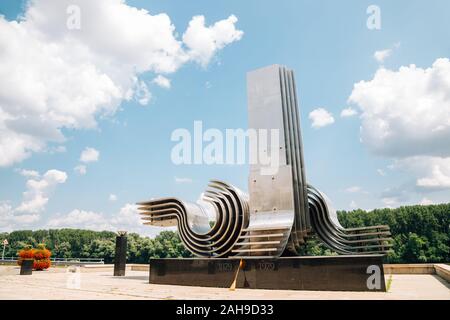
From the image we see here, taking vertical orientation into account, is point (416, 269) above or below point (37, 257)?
below

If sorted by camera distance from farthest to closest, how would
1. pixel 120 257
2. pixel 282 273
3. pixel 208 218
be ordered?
pixel 120 257 → pixel 208 218 → pixel 282 273

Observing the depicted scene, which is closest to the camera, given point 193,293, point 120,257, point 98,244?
point 193,293

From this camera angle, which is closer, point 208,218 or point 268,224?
point 268,224

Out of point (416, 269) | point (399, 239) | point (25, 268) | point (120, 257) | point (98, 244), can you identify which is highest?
point (98, 244)

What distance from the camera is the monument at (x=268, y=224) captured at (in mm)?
13539

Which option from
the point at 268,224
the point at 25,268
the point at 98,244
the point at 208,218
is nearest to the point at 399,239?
the point at 208,218

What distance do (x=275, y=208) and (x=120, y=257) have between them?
42.4ft

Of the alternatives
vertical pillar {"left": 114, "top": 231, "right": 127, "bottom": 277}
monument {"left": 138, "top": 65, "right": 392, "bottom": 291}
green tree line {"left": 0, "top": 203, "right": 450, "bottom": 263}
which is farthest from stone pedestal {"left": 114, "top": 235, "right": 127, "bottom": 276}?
green tree line {"left": 0, "top": 203, "right": 450, "bottom": 263}

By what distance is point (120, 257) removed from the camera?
2314 centimetres

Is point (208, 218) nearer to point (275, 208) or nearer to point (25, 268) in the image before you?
point (275, 208)

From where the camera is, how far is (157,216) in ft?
60.1

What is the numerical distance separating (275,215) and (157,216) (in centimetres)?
670
